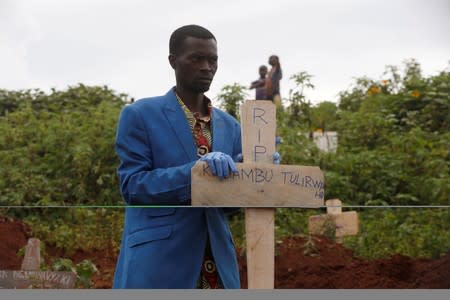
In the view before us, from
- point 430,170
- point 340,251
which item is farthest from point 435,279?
point 430,170

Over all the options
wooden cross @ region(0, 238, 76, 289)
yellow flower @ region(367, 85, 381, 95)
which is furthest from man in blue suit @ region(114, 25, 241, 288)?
yellow flower @ region(367, 85, 381, 95)

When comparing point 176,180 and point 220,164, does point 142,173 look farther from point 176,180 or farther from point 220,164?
point 220,164

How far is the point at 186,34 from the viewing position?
11.0 ft

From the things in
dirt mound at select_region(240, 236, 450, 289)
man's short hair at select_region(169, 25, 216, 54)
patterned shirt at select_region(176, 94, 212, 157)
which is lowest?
dirt mound at select_region(240, 236, 450, 289)

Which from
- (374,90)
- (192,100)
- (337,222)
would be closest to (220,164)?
(192,100)

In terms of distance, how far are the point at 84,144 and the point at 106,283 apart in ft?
8.52

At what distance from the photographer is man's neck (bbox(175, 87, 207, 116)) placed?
343 cm

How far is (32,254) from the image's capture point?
557cm

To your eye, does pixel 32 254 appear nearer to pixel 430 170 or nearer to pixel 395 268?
pixel 395 268

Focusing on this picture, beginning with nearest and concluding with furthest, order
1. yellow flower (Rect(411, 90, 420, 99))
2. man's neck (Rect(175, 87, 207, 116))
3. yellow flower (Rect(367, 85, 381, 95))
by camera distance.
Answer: man's neck (Rect(175, 87, 207, 116)) → yellow flower (Rect(411, 90, 420, 99)) → yellow flower (Rect(367, 85, 381, 95))

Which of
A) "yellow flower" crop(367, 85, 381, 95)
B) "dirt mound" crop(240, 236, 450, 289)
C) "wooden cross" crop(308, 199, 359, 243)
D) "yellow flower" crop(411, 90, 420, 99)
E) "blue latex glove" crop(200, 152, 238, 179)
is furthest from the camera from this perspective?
"yellow flower" crop(367, 85, 381, 95)

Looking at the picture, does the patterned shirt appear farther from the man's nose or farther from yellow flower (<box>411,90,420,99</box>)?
yellow flower (<box>411,90,420,99</box>)

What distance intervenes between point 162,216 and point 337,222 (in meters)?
3.75

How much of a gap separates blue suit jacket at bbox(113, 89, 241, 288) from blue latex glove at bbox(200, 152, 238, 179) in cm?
9
